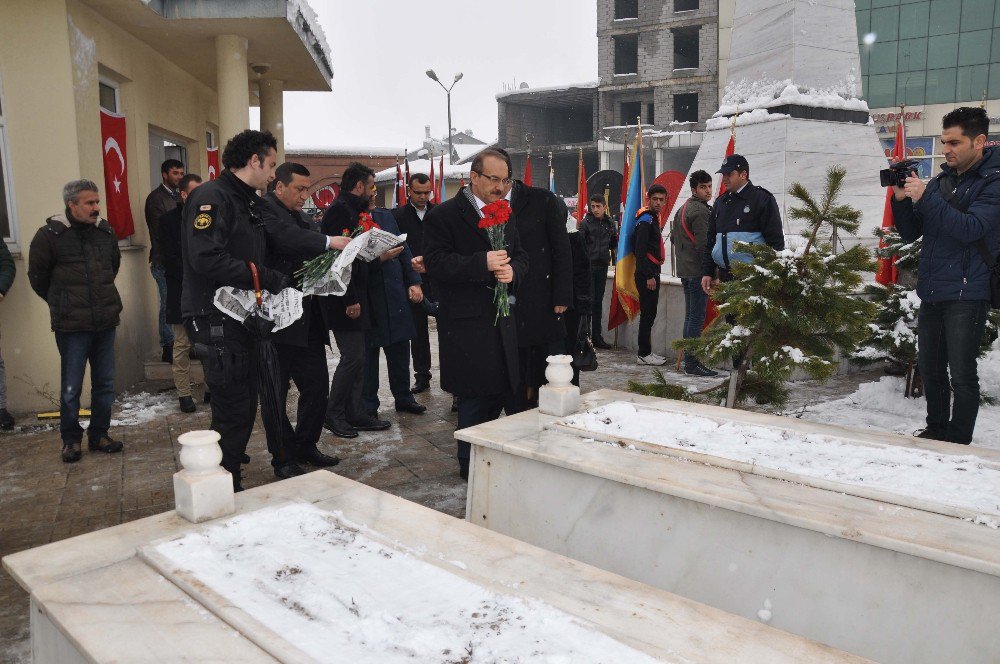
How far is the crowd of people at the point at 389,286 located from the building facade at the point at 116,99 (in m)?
0.87

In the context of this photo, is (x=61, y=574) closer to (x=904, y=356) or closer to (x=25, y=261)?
(x=25, y=261)

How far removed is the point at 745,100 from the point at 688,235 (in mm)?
2180

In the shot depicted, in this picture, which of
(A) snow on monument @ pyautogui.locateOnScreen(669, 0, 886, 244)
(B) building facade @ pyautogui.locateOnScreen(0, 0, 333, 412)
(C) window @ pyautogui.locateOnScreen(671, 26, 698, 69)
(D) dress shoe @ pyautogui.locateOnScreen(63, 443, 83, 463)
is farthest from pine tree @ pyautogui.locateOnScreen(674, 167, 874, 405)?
(C) window @ pyautogui.locateOnScreen(671, 26, 698, 69)

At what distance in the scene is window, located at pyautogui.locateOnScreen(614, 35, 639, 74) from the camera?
125 ft

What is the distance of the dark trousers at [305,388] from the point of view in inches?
185

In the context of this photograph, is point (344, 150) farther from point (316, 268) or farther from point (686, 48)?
point (316, 268)

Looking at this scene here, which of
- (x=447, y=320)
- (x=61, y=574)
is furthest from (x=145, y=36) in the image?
(x=61, y=574)

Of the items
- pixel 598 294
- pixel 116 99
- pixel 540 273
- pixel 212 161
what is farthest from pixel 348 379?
pixel 212 161

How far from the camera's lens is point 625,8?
38438 mm

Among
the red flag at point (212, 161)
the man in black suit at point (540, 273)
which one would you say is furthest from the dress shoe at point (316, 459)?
the red flag at point (212, 161)

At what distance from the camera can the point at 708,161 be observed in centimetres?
907

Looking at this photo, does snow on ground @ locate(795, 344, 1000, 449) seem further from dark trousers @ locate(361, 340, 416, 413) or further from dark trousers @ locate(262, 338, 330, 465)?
dark trousers @ locate(262, 338, 330, 465)

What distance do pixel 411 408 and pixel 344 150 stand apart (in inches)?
1286

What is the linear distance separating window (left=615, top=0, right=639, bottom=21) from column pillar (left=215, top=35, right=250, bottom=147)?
33317 millimetres
